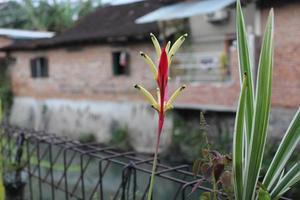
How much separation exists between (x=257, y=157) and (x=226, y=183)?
6.1 inches

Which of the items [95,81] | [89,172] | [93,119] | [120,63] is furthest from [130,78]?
[89,172]

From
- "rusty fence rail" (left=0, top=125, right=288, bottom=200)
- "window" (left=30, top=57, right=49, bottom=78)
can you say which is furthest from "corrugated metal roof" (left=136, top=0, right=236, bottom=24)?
"window" (left=30, top=57, right=49, bottom=78)

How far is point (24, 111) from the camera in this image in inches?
643

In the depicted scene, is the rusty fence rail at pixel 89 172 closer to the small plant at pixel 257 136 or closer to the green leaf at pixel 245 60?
the small plant at pixel 257 136

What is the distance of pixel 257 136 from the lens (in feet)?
5.38

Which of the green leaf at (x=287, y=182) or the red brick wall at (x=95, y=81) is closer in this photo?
the green leaf at (x=287, y=182)

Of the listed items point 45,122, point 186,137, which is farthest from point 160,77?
point 45,122

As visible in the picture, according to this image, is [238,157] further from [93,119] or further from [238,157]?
[93,119]

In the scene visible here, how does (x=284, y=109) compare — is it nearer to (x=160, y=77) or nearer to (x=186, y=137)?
(x=186, y=137)

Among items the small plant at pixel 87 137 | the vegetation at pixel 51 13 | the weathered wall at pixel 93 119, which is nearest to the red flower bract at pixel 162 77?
the weathered wall at pixel 93 119

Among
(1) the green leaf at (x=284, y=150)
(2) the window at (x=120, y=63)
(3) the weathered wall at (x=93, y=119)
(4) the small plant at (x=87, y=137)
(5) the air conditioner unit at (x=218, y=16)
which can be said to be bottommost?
(4) the small plant at (x=87, y=137)

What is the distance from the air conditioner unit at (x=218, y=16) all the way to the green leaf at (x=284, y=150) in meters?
8.94

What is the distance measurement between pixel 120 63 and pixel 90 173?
265 inches

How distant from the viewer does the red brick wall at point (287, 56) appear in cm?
796
